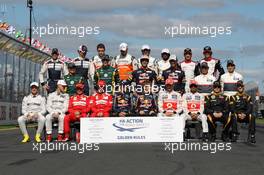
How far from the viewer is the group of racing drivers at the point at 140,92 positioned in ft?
48.4

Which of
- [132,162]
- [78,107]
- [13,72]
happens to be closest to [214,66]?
[78,107]

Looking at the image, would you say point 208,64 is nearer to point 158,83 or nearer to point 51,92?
point 158,83

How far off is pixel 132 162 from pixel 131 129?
328 cm

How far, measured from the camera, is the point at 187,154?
11602 millimetres

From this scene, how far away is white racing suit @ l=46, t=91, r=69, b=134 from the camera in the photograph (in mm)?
14773

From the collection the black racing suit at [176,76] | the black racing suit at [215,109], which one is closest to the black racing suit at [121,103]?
the black racing suit at [176,76]

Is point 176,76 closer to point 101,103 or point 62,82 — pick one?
point 101,103

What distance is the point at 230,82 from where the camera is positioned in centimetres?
1519

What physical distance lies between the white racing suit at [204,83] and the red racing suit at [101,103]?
247cm

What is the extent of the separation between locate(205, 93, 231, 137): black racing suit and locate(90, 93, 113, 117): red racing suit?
8.58 feet

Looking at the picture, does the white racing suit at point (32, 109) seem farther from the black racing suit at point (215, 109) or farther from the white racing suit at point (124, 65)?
the black racing suit at point (215, 109)

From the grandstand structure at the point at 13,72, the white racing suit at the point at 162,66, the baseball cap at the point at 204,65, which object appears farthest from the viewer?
the grandstand structure at the point at 13,72

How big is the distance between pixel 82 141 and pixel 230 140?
4393 mm

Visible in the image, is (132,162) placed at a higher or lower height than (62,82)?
lower
